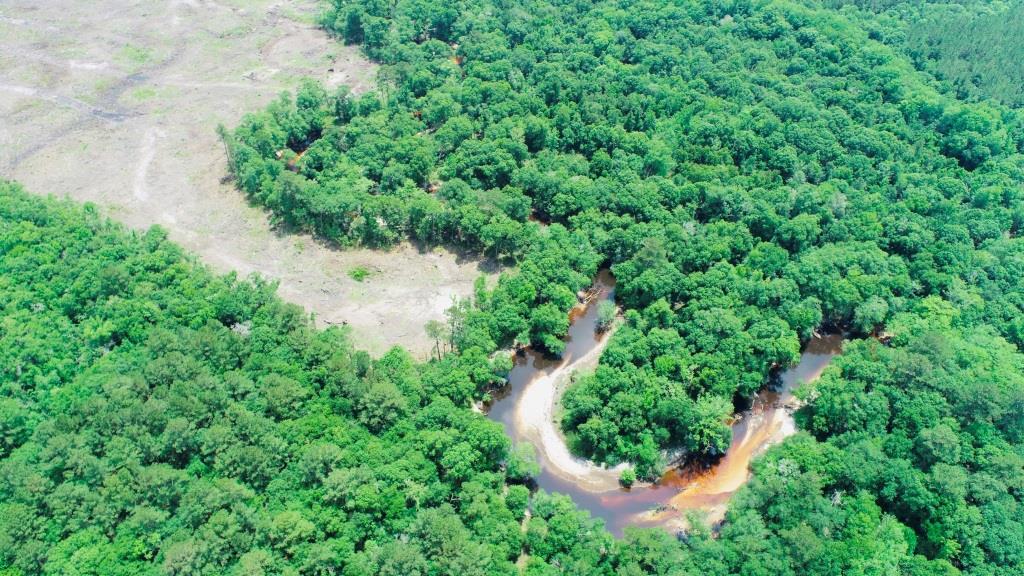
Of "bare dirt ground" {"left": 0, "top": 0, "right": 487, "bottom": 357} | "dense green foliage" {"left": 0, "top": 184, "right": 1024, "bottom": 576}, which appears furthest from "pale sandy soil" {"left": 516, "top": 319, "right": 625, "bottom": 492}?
"bare dirt ground" {"left": 0, "top": 0, "right": 487, "bottom": 357}

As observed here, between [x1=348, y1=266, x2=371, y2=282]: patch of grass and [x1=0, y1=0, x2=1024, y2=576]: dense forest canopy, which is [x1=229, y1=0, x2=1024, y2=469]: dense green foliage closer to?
[x1=0, y1=0, x2=1024, y2=576]: dense forest canopy

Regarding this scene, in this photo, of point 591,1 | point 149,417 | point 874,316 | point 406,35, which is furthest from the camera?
point 591,1

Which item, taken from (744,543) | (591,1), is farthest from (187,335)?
(591,1)

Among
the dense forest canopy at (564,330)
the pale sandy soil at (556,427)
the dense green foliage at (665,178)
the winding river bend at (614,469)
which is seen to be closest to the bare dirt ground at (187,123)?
the dense forest canopy at (564,330)

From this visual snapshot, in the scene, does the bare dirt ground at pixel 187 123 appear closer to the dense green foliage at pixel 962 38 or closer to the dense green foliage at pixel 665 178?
the dense green foliage at pixel 665 178

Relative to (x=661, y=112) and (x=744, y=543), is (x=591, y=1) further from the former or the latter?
(x=744, y=543)

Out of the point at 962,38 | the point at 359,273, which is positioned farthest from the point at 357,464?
the point at 962,38
